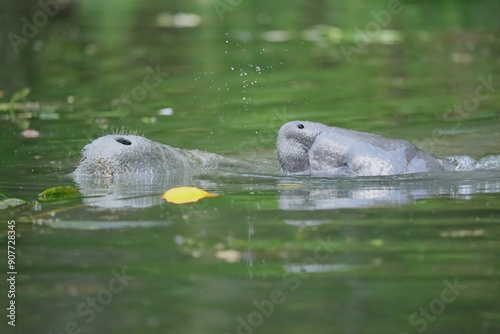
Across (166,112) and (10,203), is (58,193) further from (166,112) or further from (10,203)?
(166,112)

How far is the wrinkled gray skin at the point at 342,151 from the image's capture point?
7129mm

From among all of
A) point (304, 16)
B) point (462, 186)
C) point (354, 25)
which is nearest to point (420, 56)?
point (354, 25)

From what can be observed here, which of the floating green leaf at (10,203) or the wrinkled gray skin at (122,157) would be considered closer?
the floating green leaf at (10,203)

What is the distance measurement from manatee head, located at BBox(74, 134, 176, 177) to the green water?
0.16m

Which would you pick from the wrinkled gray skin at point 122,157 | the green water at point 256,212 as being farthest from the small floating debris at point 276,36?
the wrinkled gray skin at point 122,157

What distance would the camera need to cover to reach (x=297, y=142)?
7.18 metres

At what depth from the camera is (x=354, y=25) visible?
20.7 m

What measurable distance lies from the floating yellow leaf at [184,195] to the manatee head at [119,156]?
0.38m

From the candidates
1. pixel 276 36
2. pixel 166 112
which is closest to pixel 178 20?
pixel 276 36

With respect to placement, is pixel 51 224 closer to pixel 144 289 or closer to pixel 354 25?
pixel 144 289

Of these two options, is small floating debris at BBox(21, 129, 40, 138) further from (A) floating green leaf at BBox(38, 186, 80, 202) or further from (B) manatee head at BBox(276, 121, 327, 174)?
(B) manatee head at BBox(276, 121, 327, 174)

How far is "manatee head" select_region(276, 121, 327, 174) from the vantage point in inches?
280

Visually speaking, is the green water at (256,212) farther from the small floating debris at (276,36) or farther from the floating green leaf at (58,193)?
the small floating debris at (276,36)

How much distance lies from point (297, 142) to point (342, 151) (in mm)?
294
